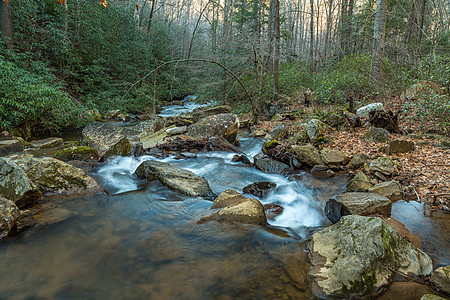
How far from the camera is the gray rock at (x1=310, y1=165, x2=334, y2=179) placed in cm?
551

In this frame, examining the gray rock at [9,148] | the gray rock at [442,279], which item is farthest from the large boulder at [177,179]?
the gray rock at [9,148]

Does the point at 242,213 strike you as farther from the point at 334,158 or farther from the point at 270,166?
the point at 334,158

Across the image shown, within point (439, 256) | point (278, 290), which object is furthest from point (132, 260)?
point (439, 256)

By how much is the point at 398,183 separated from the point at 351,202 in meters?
1.60

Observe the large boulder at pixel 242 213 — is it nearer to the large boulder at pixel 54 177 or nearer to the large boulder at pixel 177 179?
the large boulder at pixel 177 179

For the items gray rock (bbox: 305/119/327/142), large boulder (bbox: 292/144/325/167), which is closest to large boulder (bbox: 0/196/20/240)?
large boulder (bbox: 292/144/325/167)

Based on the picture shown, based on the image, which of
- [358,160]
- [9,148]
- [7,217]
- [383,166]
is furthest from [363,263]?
[9,148]

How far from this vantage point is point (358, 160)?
553cm

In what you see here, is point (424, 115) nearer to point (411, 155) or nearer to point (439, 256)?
point (411, 155)

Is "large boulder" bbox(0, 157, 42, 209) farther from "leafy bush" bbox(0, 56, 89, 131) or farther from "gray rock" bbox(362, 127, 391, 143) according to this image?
"gray rock" bbox(362, 127, 391, 143)

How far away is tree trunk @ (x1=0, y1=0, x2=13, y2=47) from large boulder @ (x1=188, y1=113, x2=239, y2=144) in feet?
31.6

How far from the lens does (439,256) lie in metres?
2.91

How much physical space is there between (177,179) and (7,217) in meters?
2.67

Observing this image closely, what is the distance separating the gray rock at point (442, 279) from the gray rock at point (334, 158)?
354cm
